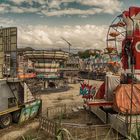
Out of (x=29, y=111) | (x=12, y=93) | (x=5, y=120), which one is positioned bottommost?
(x=5, y=120)

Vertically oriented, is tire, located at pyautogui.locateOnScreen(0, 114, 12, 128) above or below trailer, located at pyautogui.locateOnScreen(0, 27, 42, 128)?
below

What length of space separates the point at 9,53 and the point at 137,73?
11.2m

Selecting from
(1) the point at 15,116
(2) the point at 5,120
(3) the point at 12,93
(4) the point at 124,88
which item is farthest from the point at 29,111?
(4) the point at 124,88

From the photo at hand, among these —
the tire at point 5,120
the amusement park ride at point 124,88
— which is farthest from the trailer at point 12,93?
the amusement park ride at point 124,88

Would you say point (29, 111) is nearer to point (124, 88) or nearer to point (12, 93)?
point (12, 93)

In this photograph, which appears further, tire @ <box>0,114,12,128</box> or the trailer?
the trailer

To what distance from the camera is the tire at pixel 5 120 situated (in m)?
18.1

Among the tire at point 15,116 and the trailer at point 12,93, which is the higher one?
the trailer at point 12,93

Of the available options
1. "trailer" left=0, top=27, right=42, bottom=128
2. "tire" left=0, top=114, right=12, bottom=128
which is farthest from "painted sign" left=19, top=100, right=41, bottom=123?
"tire" left=0, top=114, right=12, bottom=128

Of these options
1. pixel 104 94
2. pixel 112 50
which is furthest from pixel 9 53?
pixel 112 50

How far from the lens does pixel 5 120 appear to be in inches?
726

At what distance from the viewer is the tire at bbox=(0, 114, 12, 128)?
59.3 ft

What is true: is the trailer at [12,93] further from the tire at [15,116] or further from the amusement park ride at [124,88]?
the amusement park ride at [124,88]

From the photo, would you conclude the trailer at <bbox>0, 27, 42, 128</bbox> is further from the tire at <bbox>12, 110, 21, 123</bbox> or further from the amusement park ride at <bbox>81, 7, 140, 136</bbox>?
the amusement park ride at <bbox>81, 7, 140, 136</bbox>
